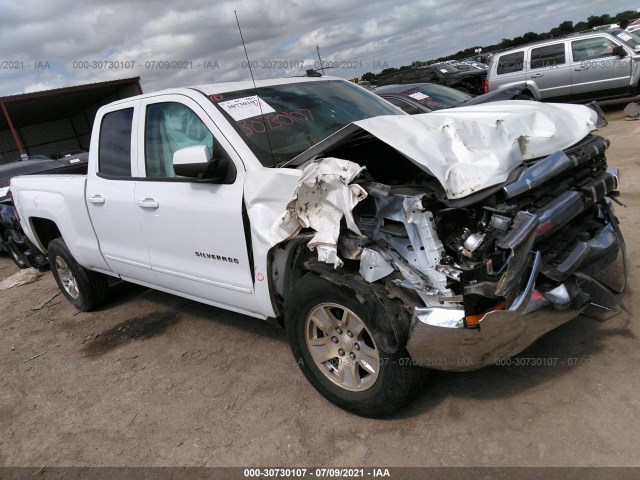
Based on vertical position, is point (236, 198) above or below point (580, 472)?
above

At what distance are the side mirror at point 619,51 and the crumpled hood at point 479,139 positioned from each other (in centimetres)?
1005

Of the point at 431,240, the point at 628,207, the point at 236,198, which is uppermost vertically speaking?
the point at 236,198

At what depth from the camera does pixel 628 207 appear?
5027mm

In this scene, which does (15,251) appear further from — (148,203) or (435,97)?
(435,97)

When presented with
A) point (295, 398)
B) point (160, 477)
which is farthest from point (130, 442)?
point (295, 398)

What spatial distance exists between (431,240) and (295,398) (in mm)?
1427

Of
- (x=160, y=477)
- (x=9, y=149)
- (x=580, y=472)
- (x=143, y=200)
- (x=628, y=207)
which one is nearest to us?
(x=580, y=472)

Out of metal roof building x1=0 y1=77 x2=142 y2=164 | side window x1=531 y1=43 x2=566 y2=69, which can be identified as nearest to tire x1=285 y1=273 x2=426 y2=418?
side window x1=531 y1=43 x2=566 y2=69

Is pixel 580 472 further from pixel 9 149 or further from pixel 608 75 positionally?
pixel 9 149

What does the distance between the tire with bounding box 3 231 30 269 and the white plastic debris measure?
0.67 feet

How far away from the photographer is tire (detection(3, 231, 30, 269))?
25.2 feet

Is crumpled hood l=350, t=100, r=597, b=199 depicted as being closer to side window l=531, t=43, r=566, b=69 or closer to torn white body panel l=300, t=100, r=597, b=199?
torn white body panel l=300, t=100, r=597, b=199

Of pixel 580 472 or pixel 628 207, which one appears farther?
pixel 628 207

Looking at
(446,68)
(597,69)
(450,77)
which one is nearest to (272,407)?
(597,69)
